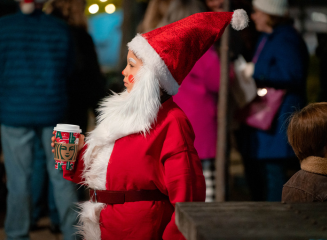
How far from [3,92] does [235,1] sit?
7.18ft

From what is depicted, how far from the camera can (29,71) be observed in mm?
2984

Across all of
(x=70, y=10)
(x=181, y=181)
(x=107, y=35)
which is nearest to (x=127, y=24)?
(x=107, y=35)

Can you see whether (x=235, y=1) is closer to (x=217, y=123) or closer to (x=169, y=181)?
(x=217, y=123)

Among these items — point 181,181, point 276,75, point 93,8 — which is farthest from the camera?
point 93,8

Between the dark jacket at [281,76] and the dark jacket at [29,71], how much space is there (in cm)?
177

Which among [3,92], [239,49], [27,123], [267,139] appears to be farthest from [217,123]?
[3,92]

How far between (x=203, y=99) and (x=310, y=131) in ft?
5.10

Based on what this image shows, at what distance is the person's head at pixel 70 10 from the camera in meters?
3.24

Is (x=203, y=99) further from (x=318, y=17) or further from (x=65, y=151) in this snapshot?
(x=65, y=151)

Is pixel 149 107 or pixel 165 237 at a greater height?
pixel 149 107

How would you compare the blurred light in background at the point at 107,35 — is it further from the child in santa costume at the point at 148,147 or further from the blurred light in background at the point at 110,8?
the child in santa costume at the point at 148,147

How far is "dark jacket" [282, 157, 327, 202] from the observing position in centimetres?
163

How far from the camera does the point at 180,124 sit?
1.71m

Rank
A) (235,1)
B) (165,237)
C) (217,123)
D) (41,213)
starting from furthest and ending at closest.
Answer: (41,213) < (235,1) < (217,123) < (165,237)
